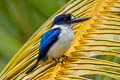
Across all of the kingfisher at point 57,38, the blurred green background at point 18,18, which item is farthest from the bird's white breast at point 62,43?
the blurred green background at point 18,18

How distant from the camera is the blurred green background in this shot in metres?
5.37

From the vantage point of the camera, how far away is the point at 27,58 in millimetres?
3910

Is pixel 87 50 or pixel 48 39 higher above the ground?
pixel 48 39

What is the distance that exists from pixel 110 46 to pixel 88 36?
20.1 inches

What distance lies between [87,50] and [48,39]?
3.75ft

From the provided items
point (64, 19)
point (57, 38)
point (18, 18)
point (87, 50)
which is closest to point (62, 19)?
point (64, 19)

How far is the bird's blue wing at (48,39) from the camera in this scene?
439 cm

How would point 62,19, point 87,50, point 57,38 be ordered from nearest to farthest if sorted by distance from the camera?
point 87,50 → point 57,38 → point 62,19

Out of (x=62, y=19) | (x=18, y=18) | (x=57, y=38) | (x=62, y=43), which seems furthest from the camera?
(x=18, y=18)

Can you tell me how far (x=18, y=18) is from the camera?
5.79 meters

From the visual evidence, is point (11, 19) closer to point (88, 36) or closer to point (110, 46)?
point (88, 36)

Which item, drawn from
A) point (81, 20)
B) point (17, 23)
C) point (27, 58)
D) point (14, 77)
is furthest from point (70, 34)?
point (17, 23)

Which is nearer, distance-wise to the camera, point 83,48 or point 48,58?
point 83,48

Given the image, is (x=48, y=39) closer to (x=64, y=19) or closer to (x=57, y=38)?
(x=57, y=38)
